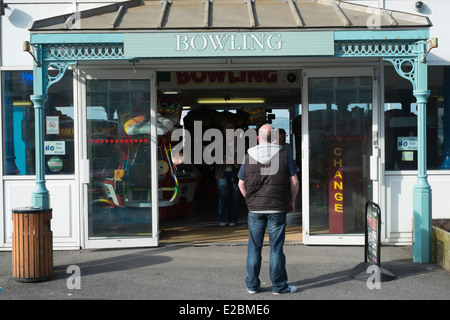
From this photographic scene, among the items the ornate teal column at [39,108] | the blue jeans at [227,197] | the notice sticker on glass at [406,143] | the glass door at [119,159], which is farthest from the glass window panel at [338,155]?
the ornate teal column at [39,108]

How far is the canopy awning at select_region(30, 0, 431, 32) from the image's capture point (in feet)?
21.4

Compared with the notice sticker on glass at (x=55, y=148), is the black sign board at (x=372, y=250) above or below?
below

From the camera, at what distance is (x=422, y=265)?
256 inches

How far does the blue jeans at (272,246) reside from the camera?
5254mm

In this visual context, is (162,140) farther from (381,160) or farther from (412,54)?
(412,54)

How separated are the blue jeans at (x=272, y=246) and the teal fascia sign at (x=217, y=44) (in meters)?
2.21

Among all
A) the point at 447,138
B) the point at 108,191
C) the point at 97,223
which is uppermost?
the point at 447,138

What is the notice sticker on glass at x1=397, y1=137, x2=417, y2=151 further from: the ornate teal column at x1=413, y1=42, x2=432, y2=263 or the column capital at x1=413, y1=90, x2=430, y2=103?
the column capital at x1=413, y1=90, x2=430, y2=103

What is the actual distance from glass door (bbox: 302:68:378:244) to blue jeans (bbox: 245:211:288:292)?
8.08 ft

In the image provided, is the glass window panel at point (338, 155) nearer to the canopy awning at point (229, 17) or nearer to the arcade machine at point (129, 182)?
the canopy awning at point (229, 17)

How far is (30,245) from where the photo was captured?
581cm
